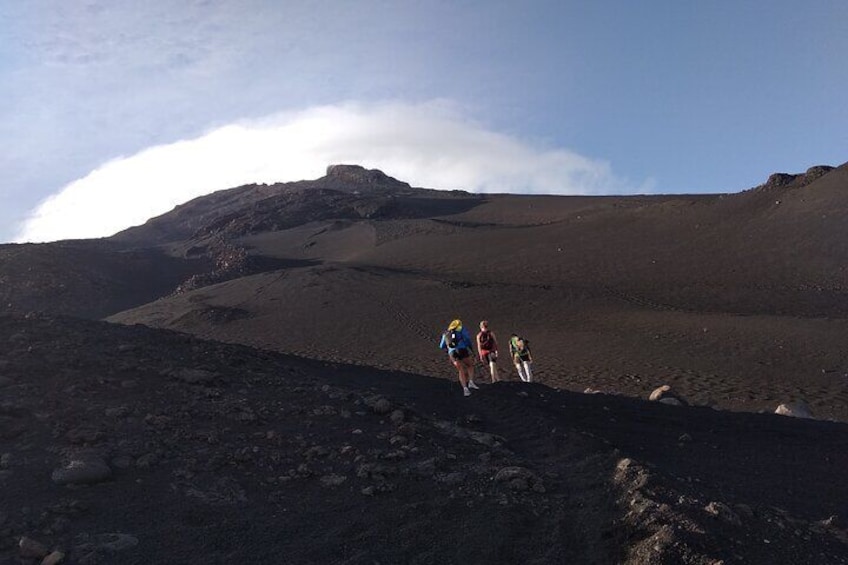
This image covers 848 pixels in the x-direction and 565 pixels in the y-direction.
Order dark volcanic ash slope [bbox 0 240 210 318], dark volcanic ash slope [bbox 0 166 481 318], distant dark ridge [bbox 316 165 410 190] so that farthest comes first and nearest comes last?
distant dark ridge [bbox 316 165 410 190] → dark volcanic ash slope [bbox 0 166 481 318] → dark volcanic ash slope [bbox 0 240 210 318]

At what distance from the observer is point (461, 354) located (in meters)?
11.5

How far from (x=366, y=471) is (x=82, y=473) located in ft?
8.20

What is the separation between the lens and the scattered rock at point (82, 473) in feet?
20.2

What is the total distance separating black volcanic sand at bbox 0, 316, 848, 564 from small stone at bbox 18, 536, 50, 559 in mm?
65

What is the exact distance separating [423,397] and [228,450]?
3912 mm

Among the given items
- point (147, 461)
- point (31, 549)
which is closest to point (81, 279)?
point (147, 461)

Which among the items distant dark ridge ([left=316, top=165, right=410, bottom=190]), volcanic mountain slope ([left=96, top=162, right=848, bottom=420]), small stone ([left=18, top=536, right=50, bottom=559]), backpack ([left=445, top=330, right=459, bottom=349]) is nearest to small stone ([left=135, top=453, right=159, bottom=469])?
small stone ([left=18, top=536, right=50, bottom=559])

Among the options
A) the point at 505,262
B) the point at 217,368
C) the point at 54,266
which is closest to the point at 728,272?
the point at 505,262

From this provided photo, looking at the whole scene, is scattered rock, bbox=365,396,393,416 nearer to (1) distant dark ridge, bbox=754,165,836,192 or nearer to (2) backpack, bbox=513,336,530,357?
(2) backpack, bbox=513,336,530,357

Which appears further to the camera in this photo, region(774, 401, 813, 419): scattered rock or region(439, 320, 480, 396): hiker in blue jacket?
region(774, 401, 813, 419): scattered rock

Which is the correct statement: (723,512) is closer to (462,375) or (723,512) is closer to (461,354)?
(462,375)

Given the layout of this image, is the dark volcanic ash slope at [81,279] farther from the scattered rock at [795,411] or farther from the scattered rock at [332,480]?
the scattered rock at [795,411]

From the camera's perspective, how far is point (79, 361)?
351 inches

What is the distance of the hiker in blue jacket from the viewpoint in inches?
442
